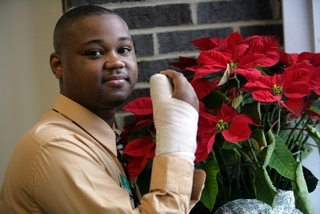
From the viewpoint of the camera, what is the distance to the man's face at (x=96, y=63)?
0.96 metres

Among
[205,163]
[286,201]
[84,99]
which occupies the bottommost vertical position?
[286,201]

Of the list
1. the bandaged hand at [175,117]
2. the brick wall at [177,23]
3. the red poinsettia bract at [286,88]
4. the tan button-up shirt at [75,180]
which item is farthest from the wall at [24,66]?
the red poinsettia bract at [286,88]

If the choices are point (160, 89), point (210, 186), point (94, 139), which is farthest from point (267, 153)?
point (94, 139)

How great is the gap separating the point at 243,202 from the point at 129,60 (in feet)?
1.34

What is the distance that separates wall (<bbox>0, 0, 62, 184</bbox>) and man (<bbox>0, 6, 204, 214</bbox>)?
41 cm

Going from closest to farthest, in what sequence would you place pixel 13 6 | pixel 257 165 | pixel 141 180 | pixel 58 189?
pixel 58 189 < pixel 257 165 < pixel 141 180 < pixel 13 6

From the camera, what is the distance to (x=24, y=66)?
1427 millimetres

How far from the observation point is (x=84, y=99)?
3.23 feet

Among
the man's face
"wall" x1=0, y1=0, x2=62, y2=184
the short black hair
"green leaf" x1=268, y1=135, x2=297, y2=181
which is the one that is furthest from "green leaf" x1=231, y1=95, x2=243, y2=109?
"wall" x1=0, y1=0, x2=62, y2=184

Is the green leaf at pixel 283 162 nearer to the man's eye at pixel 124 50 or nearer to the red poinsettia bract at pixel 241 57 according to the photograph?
the red poinsettia bract at pixel 241 57

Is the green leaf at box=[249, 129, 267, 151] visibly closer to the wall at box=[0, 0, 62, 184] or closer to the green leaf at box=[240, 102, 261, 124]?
the green leaf at box=[240, 102, 261, 124]

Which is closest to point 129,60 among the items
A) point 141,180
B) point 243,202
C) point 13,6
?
point 141,180

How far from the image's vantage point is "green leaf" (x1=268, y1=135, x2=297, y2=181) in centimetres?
90

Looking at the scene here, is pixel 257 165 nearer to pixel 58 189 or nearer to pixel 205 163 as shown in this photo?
pixel 205 163
